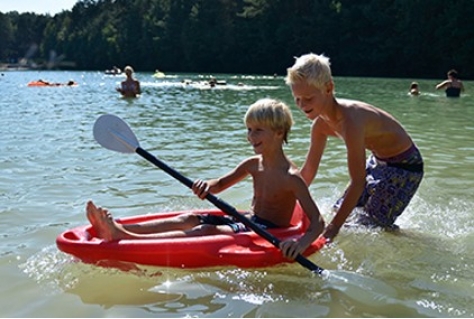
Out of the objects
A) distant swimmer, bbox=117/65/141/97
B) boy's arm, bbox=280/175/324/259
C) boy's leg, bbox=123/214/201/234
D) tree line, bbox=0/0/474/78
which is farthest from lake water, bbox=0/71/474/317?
tree line, bbox=0/0/474/78

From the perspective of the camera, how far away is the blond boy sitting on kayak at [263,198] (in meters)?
3.65

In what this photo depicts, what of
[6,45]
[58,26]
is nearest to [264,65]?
[58,26]

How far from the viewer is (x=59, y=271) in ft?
12.0

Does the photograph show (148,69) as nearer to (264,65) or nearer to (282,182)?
(264,65)

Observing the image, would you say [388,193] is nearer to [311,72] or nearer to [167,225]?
[311,72]

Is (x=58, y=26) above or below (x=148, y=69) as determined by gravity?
above

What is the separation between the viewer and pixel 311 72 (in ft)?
12.0

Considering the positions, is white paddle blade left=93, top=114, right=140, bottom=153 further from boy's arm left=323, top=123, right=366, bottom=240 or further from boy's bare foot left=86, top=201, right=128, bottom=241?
boy's arm left=323, top=123, right=366, bottom=240

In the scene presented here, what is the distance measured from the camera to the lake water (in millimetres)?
3176

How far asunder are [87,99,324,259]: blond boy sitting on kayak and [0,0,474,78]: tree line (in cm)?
3836

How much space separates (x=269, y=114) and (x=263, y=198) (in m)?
0.60

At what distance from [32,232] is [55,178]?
7.03 feet

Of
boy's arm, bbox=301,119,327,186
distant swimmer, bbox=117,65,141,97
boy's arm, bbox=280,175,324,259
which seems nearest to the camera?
boy's arm, bbox=280,175,324,259

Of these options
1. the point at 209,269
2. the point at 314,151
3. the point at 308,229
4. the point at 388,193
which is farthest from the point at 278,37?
the point at 209,269
